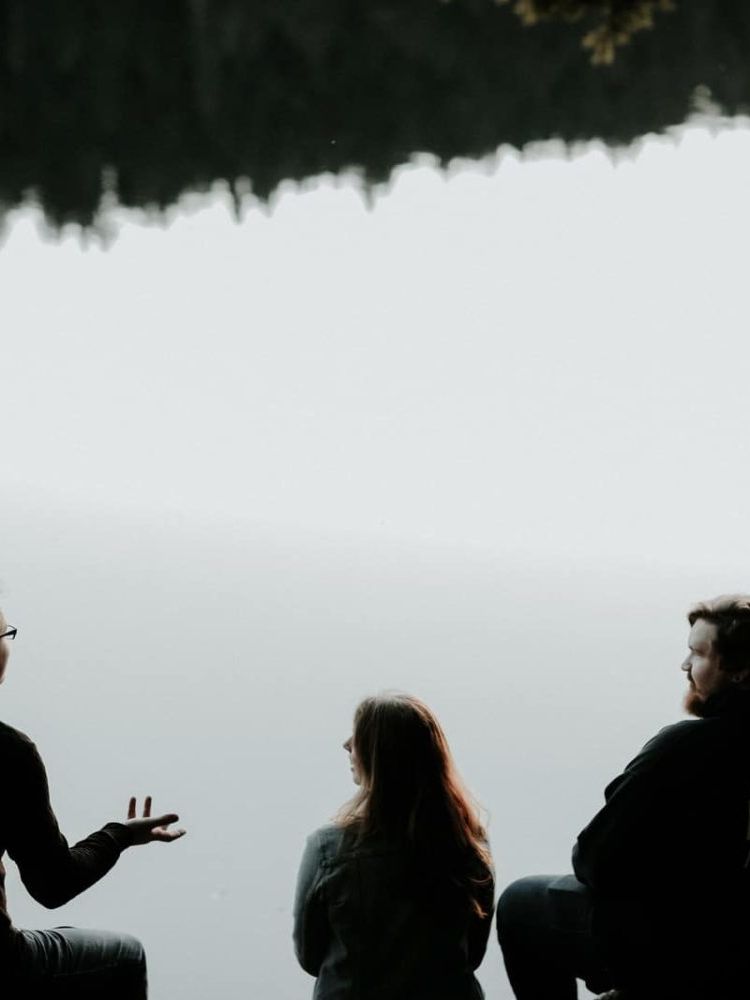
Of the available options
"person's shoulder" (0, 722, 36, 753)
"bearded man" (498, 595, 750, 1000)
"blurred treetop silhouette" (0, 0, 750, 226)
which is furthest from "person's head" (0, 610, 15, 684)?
"blurred treetop silhouette" (0, 0, 750, 226)

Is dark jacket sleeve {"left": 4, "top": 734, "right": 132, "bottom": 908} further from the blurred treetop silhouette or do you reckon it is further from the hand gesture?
the blurred treetop silhouette

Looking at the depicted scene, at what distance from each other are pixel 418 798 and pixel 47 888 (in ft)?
1.64

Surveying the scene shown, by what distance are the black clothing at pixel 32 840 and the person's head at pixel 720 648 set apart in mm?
908

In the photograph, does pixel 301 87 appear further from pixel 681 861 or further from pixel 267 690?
pixel 267 690

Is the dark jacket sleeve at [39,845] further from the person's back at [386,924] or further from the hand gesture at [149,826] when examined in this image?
the person's back at [386,924]

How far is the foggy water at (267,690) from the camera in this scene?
88.7 inches

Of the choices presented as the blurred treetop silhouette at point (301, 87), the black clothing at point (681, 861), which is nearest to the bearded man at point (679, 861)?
the black clothing at point (681, 861)

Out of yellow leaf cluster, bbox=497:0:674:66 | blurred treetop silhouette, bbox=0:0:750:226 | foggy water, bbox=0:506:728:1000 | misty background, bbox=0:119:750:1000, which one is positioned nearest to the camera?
yellow leaf cluster, bbox=497:0:674:66

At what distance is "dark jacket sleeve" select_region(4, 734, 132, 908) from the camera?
42.8 inches

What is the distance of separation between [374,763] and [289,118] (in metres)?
1.28

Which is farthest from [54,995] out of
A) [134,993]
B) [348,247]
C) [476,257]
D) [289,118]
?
[476,257]

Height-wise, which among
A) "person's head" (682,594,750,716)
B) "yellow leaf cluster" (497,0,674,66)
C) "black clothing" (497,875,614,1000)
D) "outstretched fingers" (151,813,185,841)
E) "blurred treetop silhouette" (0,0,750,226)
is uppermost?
"blurred treetop silhouette" (0,0,750,226)

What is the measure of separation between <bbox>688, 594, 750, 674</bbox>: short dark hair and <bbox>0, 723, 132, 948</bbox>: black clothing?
0.94 meters

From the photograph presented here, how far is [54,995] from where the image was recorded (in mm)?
1125
